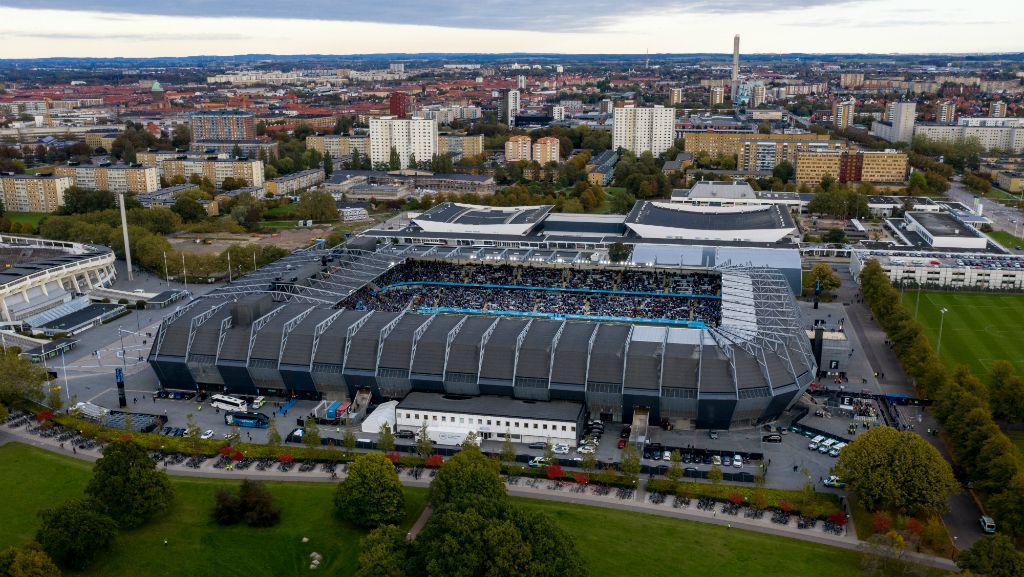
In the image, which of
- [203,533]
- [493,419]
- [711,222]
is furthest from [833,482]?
[711,222]

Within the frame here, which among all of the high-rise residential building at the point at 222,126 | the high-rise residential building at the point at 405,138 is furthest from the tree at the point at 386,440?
the high-rise residential building at the point at 222,126

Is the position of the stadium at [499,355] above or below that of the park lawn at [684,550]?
above

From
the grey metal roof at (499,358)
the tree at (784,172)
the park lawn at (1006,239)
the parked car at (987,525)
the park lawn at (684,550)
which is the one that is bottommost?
the park lawn at (684,550)

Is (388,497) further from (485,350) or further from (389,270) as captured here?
(389,270)

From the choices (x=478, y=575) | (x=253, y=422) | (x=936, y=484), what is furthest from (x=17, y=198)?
(x=936, y=484)

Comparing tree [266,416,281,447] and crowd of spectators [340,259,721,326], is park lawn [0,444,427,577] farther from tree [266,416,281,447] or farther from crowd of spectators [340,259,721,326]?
crowd of spectators [340,259,721,326]

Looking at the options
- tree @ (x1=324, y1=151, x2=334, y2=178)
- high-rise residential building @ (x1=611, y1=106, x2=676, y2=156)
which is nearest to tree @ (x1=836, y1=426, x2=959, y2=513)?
tree @ (x1=324, y1=151, x2=334, y2=178)

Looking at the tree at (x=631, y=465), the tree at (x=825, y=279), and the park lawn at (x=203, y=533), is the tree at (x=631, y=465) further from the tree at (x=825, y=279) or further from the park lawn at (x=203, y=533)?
the tree at (x=825, y=279)
